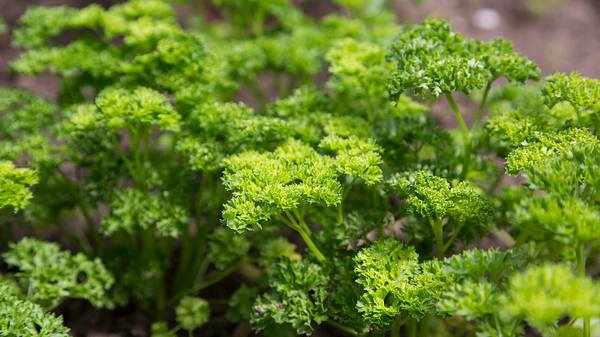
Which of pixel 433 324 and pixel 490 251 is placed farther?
pixel 433 324

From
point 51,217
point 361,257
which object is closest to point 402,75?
point 361,257

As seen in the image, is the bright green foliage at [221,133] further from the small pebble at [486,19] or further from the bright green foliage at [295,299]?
the small pebble at [486,19]

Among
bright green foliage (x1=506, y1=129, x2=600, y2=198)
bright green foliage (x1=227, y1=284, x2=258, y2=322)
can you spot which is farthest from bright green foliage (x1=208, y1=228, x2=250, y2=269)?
bright green foliage (x1=506, y1=129, x2=600, y2=198)

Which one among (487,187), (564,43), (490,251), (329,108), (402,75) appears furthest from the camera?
(564,43)

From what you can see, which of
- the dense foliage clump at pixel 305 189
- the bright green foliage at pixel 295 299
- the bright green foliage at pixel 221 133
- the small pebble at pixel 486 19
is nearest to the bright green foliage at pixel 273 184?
the dense foliage clump at pixel 305 189

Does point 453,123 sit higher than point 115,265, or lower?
higher

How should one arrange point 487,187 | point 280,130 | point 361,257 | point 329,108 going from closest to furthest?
point 361,257 < point 280,130 < point 329,108 < point 487,187

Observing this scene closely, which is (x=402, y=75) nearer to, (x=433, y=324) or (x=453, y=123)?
(x=433, y=324)
